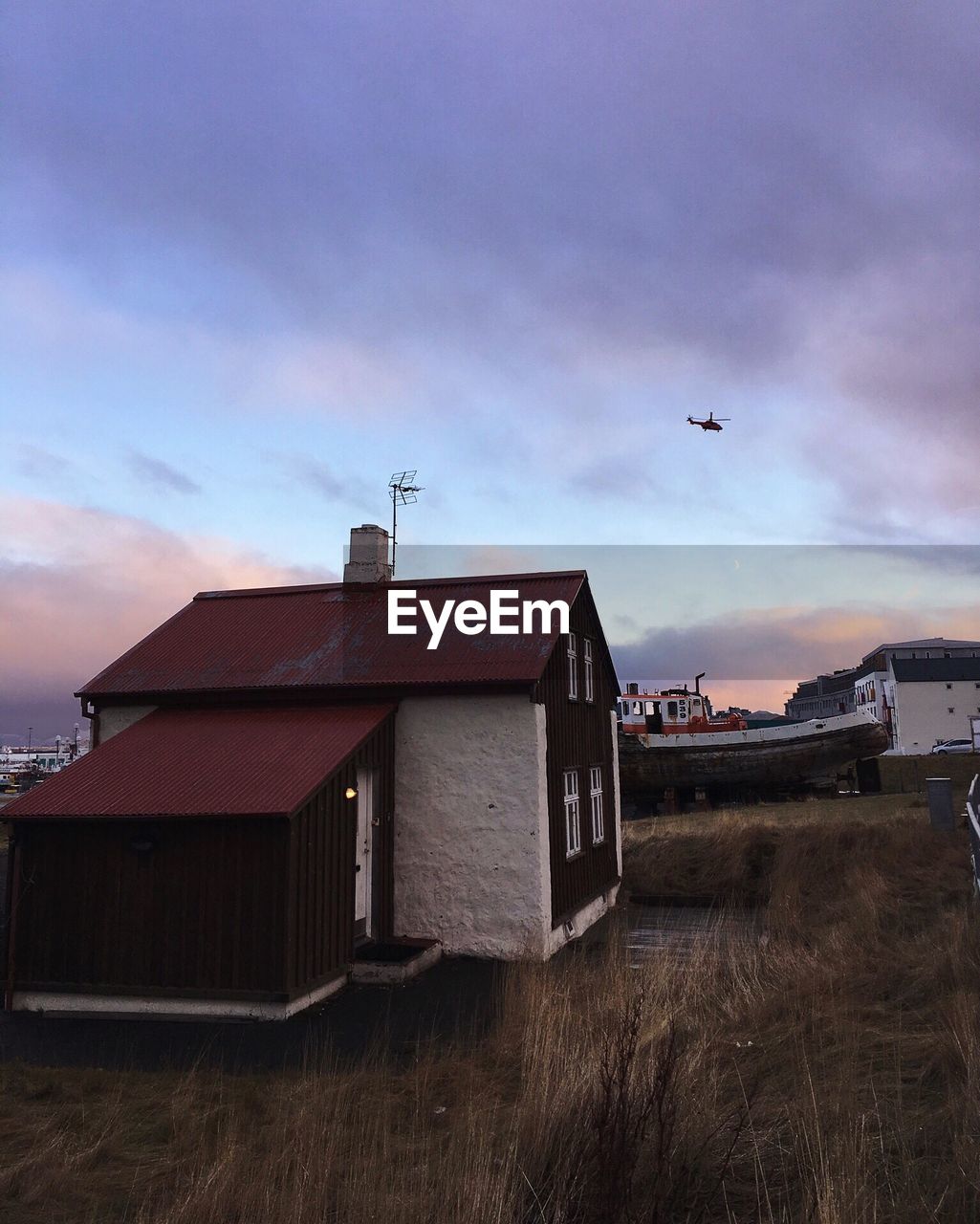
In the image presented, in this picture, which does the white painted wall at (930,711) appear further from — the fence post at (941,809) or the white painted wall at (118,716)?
the white painted wall at (118,716)

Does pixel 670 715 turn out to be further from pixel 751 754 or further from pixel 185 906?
pixel 185 906

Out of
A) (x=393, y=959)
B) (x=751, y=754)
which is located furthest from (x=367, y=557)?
(x=751, y=754)

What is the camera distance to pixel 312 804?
37.8 feet

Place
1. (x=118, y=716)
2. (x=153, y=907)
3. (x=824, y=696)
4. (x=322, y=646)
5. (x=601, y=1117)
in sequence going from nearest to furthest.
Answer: (x=601, y=1117), (x=153, y=907), (x=118, y=716), (x=322, y=646), (x=824, y=696)

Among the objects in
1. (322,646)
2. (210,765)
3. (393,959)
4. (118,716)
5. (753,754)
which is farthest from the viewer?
(753,754)

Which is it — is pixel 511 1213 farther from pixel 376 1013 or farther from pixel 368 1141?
pixel 376 1013

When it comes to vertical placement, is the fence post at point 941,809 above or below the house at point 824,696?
below

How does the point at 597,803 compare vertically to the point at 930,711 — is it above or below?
below

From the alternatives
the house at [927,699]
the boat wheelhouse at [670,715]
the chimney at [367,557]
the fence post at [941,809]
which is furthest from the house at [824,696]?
the chimney at [367,557]

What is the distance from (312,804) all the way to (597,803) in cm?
851

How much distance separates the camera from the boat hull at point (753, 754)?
36.3 m

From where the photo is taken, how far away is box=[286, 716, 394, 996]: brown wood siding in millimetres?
10945

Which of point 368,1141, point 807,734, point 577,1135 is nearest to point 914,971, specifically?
point 577,1135

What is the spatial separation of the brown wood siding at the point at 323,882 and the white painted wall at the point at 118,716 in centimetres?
535
